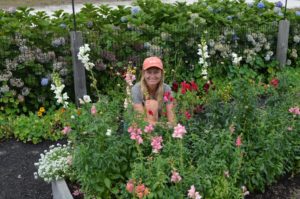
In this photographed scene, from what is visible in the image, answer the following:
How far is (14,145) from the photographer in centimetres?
453

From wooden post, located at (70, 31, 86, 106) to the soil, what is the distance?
2.65ft

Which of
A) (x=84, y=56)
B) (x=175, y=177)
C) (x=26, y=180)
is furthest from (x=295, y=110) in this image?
(x=26, y=180)

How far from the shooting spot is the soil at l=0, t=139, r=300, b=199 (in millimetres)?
3463

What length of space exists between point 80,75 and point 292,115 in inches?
97.1

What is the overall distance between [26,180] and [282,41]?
3.93 metres

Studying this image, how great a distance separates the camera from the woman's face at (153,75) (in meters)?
3.70

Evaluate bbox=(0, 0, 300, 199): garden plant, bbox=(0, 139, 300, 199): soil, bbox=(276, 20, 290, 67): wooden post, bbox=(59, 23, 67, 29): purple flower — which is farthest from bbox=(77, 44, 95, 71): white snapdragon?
bbox=(276, 20, 290, 67): wooden post

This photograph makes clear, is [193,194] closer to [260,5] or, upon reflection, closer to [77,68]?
[77,68]

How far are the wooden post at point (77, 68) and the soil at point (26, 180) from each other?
2.65 feet

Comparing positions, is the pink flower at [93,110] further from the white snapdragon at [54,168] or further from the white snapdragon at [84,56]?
the white snapdragon at [54,168]

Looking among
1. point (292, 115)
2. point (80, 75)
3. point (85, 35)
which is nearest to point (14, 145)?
point (80, 75)

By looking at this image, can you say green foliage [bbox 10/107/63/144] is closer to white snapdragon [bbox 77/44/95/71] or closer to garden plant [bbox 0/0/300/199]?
garden plant [bbox 0/0/300/199]

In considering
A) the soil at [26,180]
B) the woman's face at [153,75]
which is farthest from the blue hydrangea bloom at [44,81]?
the woman's face at [153,75]

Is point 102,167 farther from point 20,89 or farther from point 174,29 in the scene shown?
point 174,29
